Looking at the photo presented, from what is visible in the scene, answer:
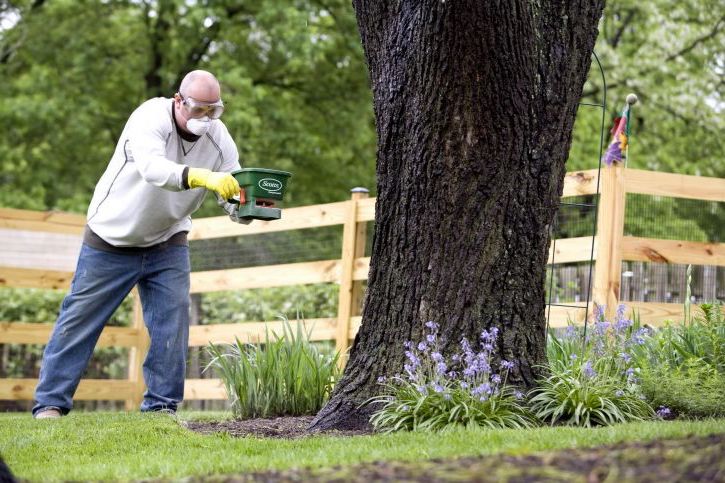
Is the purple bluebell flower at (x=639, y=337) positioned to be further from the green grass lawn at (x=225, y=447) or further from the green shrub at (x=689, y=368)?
the green grass lawn at (x=225, y=447)

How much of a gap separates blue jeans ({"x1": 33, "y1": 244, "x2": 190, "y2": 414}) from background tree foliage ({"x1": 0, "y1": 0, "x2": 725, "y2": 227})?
25.9 ft

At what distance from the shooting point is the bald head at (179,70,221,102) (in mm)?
5238

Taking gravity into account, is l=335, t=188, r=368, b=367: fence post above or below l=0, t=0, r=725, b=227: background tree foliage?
below

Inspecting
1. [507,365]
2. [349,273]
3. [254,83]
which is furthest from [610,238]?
[254,83]

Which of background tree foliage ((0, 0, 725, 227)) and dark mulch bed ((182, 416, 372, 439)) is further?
background tree foliage ((0, 0, 725, 227))

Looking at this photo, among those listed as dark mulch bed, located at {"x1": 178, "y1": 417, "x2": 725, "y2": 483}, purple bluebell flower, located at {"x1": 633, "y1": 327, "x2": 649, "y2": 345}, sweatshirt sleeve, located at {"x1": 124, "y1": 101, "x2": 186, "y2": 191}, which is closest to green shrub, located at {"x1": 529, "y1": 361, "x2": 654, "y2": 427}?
purple bluebell flower, located at {"x1": 633, "y1": 327, "x2": 649, "y2": 345}

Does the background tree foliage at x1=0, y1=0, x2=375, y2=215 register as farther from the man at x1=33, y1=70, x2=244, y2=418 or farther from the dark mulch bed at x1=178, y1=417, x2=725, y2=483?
the dark mulch bed at x1=178, y1=417, x2=725, y2=483

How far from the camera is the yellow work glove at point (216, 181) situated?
4.89m

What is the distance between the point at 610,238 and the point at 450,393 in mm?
2127

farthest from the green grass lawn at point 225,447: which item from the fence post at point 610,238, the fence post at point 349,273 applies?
the fence post at point 349,273

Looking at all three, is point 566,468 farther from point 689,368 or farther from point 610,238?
point 610,238

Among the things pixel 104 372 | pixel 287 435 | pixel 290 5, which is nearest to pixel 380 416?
pixel 287 435

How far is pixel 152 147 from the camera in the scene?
5.12 metres

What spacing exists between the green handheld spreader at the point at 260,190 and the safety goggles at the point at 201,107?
0.52 metres
